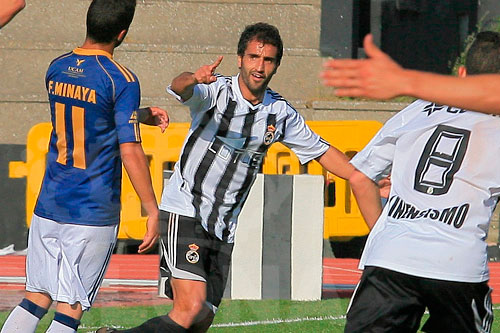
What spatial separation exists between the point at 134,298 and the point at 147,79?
18.8 ft

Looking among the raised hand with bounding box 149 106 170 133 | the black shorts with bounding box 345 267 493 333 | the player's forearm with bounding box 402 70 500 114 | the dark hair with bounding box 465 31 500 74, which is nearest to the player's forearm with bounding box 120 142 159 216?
the raised hand with bounding box 149 106 170 133

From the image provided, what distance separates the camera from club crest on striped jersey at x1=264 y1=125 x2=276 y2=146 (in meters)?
5.94

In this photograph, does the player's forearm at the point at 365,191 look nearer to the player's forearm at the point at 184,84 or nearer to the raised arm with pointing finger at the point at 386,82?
the player's forearm at the point at 184,84

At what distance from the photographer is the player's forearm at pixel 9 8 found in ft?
12.4

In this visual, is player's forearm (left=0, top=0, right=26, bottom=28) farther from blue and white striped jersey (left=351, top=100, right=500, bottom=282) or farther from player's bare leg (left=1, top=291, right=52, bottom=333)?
player's bare leg (left=1, top=291, right=52, bottom=333)

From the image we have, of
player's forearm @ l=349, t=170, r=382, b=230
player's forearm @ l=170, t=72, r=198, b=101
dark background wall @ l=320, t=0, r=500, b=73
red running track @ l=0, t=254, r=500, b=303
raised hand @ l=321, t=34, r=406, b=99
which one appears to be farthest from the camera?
dark background wall @ l=320, t=0, r=500, b=73

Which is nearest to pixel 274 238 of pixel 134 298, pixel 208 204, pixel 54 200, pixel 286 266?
pixel 286 266

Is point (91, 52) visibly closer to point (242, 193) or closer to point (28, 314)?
point (242, 193)

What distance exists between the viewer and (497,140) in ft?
13.7

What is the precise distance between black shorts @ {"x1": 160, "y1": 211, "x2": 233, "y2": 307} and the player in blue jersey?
21.5 inches

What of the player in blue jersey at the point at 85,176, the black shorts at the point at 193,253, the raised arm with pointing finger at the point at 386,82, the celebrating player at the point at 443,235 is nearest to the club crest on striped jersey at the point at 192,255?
the black shorts at the point at 193,253

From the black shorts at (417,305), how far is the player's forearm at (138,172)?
135cm

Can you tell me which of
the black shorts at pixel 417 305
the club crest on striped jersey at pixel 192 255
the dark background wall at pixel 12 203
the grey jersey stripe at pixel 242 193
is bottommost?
the dark background wall at pixel 12 203

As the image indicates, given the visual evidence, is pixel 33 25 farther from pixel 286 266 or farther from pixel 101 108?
pixel 101 108
